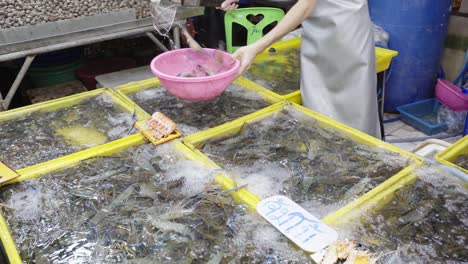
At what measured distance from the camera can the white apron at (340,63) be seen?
175 centimetres

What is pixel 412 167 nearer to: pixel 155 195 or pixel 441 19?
pixel 155 195

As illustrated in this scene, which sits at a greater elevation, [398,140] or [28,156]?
[28,156]

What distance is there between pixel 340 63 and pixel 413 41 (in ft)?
6.62

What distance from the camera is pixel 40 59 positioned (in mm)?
3281

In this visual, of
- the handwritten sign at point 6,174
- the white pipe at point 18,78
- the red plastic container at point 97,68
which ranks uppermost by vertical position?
the handwritten sign at point 6,174

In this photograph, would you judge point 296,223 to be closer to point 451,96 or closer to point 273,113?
point 273,113

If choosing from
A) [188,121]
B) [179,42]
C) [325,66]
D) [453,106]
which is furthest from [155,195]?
[453,106]

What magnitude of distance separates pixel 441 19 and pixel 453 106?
2.55 ft

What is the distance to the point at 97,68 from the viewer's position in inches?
136

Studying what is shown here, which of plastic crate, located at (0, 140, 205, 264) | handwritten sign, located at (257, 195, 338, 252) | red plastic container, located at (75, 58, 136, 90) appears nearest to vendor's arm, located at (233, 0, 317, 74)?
plastic crate, located at (0, 140, 205, 264)

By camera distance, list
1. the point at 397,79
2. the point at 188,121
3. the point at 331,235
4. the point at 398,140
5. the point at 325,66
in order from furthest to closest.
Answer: the point at 397,79 → the point at 398,140 → the point at 325,66 → the point at 188,121 → the point at 331,235

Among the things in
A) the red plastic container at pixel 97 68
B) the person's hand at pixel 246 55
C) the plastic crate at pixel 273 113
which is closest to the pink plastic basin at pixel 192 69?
the person's hand at pixel 246 55

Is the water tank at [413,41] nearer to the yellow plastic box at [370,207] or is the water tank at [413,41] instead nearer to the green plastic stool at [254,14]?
the green plastic stool at [254,14]

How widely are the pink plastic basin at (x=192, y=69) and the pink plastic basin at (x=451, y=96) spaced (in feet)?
8.07
